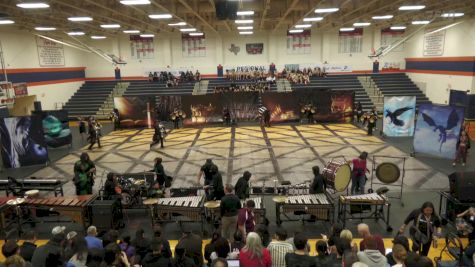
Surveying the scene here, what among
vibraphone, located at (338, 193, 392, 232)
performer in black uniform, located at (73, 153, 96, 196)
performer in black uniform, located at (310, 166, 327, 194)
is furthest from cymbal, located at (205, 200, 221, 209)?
performer in black uniform, located at (73, 153, 96, 196)

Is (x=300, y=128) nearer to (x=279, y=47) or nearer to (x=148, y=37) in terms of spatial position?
(x=279, y=47)

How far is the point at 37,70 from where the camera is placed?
2712 cm

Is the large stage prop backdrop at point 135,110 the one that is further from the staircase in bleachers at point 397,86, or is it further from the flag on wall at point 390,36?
the flag on wall at point 390,36

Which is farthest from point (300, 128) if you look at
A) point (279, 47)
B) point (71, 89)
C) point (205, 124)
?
point (71, 89)

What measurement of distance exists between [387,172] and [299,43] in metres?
26.6

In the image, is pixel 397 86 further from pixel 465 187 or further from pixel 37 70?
pixel 37 70

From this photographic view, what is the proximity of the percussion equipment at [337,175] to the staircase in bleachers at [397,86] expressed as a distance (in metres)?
22.4

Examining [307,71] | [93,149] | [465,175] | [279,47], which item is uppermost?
[279,47]

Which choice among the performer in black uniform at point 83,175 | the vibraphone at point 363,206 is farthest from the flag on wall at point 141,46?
the vibraphone at point 363,206

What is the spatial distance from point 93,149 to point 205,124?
8798 mm

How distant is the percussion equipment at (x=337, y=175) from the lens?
34.1 ft

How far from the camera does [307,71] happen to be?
33.8 m

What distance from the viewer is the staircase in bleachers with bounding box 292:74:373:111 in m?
30.1

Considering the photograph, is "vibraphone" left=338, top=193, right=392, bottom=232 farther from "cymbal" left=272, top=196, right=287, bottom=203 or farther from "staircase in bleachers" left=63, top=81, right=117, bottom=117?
"staircase in bleachers" left=63, top=81, right=117, bottom=117
